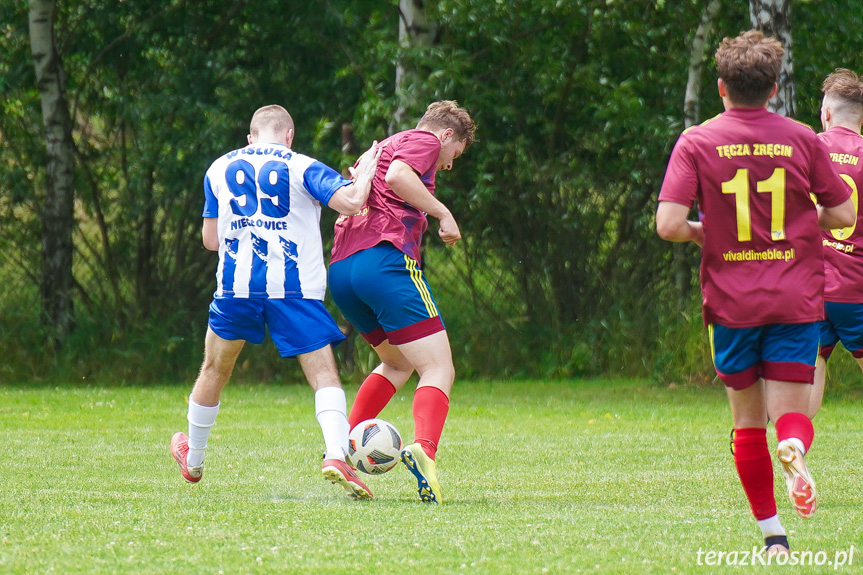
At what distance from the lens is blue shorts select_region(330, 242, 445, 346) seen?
543 cm

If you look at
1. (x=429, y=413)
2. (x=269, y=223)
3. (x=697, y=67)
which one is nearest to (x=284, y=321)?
(x=269, y=223)

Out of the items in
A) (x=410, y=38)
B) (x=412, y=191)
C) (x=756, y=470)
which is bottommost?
(x=756, y=470)

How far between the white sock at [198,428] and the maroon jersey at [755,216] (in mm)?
2825

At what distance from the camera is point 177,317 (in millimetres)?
13492

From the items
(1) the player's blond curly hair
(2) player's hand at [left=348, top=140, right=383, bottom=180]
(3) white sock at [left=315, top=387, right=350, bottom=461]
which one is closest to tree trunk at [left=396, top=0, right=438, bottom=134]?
(2) player's hand at [left=348, top=140, right=383, bottom=180]

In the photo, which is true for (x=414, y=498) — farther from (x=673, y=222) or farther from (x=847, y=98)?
(x=847, y=98)

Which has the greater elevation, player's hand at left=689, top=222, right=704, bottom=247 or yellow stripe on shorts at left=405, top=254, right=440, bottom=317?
player's hand at left=689, top=222, right=704, bottom=247

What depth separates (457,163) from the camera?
12.6 meters

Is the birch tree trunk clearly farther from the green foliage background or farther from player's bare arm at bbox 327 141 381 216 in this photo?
player's bare arm at bbox 327 141 381 216

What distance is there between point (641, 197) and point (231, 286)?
26.2 ft

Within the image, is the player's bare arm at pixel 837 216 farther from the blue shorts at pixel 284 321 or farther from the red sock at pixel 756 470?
the blue shorts at pixel 284 321

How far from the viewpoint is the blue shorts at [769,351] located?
383 centimetres

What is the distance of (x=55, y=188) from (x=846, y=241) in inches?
395

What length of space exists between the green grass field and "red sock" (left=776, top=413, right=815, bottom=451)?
42cm
